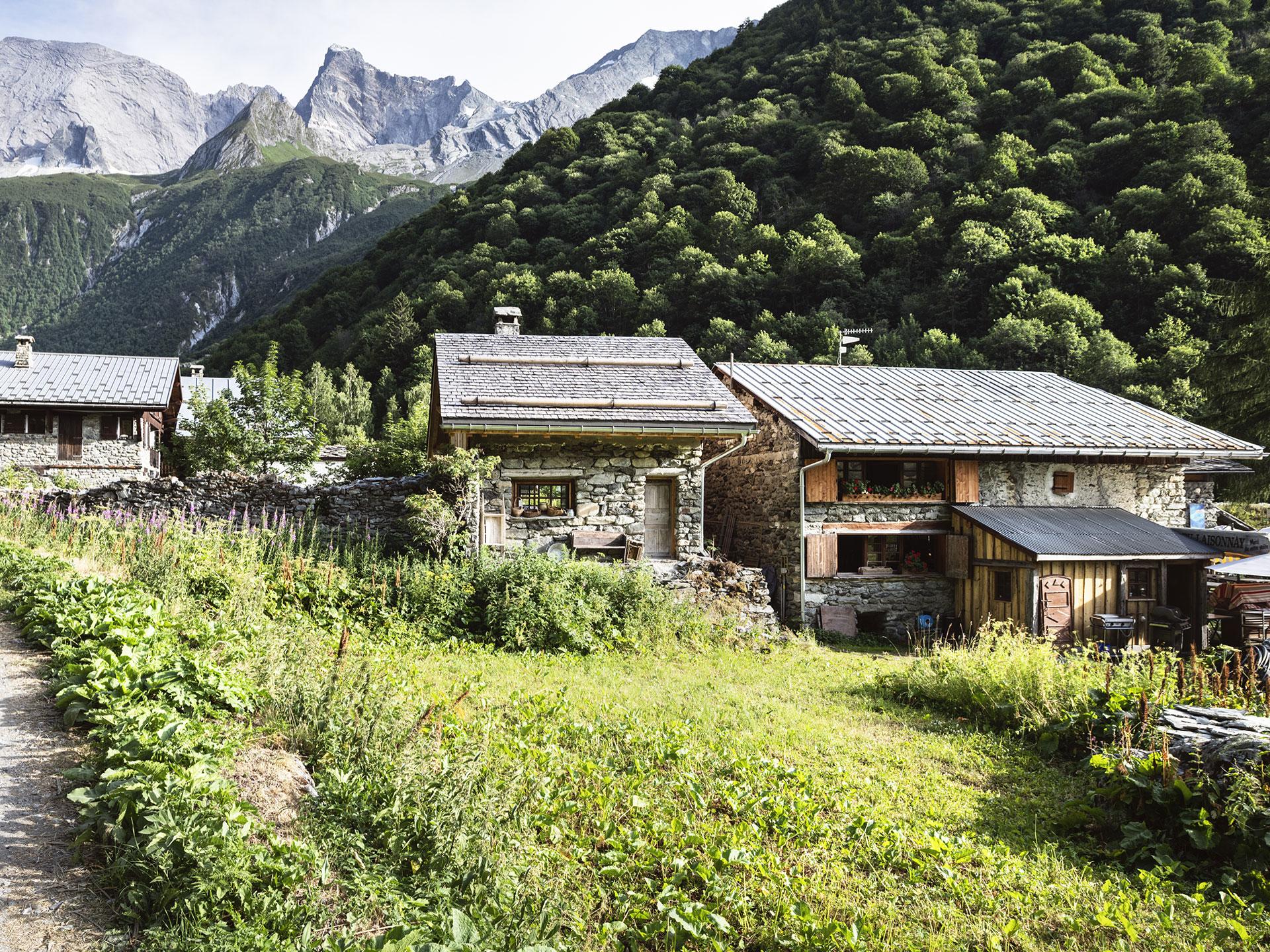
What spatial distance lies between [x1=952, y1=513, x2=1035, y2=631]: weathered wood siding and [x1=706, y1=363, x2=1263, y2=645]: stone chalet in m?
0.03

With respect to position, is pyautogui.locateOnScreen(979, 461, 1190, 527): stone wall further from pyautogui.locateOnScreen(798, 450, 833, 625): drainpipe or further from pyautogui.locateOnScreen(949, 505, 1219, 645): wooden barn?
pyautogui.locateOnScreen(798, 450, 833, 625): drainpipe

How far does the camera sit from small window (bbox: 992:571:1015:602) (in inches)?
580

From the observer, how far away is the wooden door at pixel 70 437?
88.9 ft

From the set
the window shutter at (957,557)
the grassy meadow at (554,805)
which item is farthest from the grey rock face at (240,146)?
the grassy meadow at (554,805)

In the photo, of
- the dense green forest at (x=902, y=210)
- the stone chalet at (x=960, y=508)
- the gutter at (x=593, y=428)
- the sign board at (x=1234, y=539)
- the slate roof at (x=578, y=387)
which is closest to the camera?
the gutter at (x=593, y=428)

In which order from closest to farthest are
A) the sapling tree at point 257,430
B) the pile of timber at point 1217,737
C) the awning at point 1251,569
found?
the pile of timber at point 1217,737, the awning at point 1251,569, the sapling tree at point 257,430

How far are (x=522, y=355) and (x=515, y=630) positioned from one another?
289 inches

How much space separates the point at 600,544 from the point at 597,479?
129 cm

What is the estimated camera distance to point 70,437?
27.3m

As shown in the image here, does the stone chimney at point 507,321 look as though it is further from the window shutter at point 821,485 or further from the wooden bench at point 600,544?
the window shutter at point 821,485

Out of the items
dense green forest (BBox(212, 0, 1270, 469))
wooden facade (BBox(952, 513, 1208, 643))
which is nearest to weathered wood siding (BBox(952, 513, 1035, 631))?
wooden facade (BBox(952, 513, 1208, 643))

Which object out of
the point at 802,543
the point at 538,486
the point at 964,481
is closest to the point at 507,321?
the point at 538,486

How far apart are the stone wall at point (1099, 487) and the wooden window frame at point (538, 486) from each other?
30.3ft

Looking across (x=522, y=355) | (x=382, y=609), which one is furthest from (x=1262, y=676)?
(x=522, y=355)
